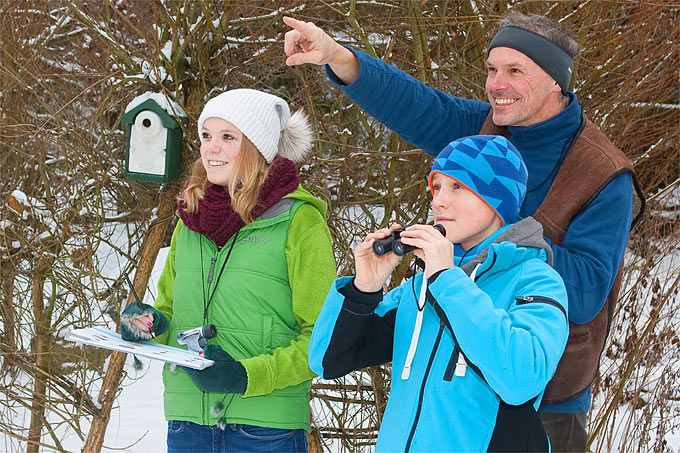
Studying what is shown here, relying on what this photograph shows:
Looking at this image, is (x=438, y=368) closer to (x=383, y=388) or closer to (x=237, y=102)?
(x=237, y=102)

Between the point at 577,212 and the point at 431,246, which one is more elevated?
the point at 577,212

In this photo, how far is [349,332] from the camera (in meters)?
1.73

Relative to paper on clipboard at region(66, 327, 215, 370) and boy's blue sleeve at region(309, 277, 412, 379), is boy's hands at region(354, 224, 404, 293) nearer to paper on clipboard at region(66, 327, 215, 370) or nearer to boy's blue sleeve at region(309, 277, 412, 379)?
boy's blue sleeve at region(309, 277, 412, 379)

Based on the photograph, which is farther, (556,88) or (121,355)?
(121,355)

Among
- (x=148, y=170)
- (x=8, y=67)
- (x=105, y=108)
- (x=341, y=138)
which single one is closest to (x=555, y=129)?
(x=341, y=138)

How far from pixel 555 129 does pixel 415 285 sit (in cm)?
64

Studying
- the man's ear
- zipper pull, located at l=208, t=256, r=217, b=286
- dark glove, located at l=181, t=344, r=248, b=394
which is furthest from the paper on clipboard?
the man's ear

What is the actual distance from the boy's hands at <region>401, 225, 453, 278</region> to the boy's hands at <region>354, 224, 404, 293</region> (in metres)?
0.11

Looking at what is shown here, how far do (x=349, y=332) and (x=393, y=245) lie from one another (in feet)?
0.85

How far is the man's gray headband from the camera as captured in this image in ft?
6.75

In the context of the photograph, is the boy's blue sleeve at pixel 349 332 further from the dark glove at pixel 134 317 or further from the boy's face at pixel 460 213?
the dark glove at pixel 134 317

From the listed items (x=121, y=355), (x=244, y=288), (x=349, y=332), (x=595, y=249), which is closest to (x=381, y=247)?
(x=349, y=332)

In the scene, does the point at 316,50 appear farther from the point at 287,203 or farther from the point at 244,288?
the point at 244,288

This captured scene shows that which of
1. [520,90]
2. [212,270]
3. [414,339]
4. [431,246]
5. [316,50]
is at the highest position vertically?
[316,50]
